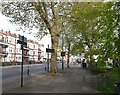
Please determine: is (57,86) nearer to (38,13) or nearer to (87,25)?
(87,25)

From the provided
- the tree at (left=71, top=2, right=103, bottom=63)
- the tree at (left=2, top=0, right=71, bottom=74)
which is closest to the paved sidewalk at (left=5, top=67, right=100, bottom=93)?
the tree at (left=71, top=2, right=103, bottom=63)

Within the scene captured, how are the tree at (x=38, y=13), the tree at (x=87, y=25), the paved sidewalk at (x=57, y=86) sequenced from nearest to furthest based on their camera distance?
the tree at (x=87, y=25) < the paved sidewalk at (x=57, y=86) < the tree at (x=38, y=13)

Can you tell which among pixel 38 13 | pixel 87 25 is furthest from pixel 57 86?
pixel 38 13

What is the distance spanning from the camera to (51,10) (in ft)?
100

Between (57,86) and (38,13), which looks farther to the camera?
(38,13)

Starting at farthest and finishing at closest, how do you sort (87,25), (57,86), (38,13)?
(38,13)
(87,25)
(57,86)

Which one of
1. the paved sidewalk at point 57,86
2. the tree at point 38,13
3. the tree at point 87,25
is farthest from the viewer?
the tree at point 38,13

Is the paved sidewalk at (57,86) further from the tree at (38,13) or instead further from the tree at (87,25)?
→ the tree at (38,13)

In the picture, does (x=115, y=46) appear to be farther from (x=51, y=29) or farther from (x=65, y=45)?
(x=65, y=45)

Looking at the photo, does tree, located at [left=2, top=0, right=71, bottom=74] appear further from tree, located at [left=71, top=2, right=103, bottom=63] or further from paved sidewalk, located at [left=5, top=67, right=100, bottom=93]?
paved sidewalk, located at [left=5, top=67, right=100, bottom=93]

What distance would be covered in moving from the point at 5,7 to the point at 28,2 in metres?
2.53

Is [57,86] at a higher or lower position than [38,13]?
lower

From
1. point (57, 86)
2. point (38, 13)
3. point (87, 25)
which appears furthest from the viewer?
point (38, 13)

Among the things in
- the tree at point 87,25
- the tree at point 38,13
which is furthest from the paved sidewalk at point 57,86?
the tree at point 38,13
